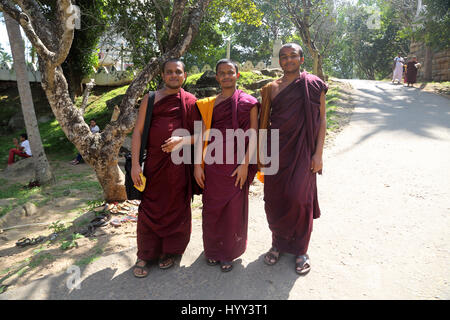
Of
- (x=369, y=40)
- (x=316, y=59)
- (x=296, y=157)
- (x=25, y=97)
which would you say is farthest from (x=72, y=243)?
(x=369, y=40)

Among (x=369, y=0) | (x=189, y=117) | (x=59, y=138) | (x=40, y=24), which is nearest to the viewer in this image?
(x=189, y=117)

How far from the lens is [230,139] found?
2.86 m

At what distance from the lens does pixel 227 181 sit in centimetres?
283

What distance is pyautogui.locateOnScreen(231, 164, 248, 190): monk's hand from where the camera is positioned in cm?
282

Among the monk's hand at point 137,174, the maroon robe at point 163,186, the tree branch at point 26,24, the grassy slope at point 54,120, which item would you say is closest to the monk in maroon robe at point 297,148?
the maroon robe at point 163,186

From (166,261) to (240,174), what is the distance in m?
1.11

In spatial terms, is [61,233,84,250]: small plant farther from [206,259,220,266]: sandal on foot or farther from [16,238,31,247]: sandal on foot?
[206,259,220,266]: sandal on foot

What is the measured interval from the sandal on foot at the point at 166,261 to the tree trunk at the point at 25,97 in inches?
259

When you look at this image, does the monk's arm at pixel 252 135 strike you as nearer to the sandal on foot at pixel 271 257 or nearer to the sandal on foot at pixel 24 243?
the sandal on foot at pixel 271 257

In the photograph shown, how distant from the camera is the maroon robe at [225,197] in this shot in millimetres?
2830

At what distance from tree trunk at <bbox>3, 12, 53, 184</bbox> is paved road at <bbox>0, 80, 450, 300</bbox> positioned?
591 cm
